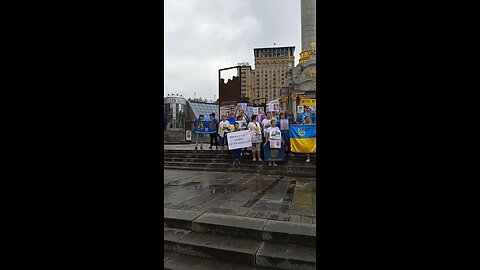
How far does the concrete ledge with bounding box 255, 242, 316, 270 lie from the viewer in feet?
8.76

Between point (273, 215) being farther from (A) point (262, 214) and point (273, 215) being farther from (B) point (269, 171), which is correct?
(B) point (269, 171)

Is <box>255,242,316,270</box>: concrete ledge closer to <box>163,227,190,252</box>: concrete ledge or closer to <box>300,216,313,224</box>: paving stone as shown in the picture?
<box>300,216,313,224</box>: paving stone

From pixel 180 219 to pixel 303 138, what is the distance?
5289mm

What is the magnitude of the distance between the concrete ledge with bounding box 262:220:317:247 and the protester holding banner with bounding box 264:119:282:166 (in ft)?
15.2

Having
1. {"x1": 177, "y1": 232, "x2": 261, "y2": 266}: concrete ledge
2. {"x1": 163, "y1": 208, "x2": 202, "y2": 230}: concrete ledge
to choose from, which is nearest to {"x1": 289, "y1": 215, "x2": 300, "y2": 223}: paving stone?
{"x1": 177, "y1": 232, "x2": 261, "y2": 266}: concrete ledge

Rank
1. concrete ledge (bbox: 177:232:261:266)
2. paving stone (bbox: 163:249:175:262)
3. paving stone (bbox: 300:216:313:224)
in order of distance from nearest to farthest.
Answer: concrete ledge (bbox: 177:232:261:266)
paving stone (bbox: 163:249:175:262)
paving stone (bbox: 300:216:313:224)

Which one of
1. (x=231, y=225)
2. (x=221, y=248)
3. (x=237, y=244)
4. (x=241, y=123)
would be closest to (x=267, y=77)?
(x=241, y=123)

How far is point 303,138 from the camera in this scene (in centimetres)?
795

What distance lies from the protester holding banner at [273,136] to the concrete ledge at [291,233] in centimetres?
462
